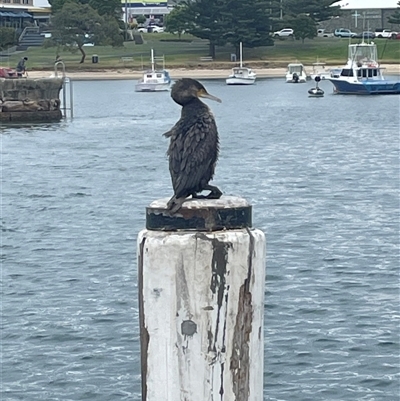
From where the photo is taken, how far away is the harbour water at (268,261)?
12.7 meters

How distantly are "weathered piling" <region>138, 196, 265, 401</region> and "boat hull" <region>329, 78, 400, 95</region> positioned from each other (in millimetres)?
75842

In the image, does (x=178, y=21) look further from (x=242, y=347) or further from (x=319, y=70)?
(x=242, y=347)

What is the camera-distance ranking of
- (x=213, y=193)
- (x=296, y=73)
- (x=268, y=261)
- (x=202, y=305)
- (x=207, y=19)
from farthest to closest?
(x=207, y=19)
(x=296, y=73)
(x=268, y=261)
(x=213, y=193)
(x=202, y=305)

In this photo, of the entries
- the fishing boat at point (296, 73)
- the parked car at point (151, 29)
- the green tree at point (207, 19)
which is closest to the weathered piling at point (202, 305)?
the fishing boat at point (296, 73)

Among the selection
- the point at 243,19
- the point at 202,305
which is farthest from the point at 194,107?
the point at 243,19

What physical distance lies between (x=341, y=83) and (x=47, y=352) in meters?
68.3

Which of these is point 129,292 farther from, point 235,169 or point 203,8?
point 203,8

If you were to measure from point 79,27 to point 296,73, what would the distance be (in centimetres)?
2234

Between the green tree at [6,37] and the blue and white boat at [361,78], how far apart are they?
39.8 m

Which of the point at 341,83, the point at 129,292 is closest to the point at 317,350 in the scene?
the point at 129,292

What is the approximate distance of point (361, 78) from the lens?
7994 cm

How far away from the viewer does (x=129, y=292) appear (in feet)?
53.5

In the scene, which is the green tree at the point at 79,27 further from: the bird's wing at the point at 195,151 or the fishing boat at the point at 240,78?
the bird's wing at the point at 195,151

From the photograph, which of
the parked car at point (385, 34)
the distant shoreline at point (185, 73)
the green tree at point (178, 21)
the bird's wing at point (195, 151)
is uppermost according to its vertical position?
the green tree at point (178, 21)
